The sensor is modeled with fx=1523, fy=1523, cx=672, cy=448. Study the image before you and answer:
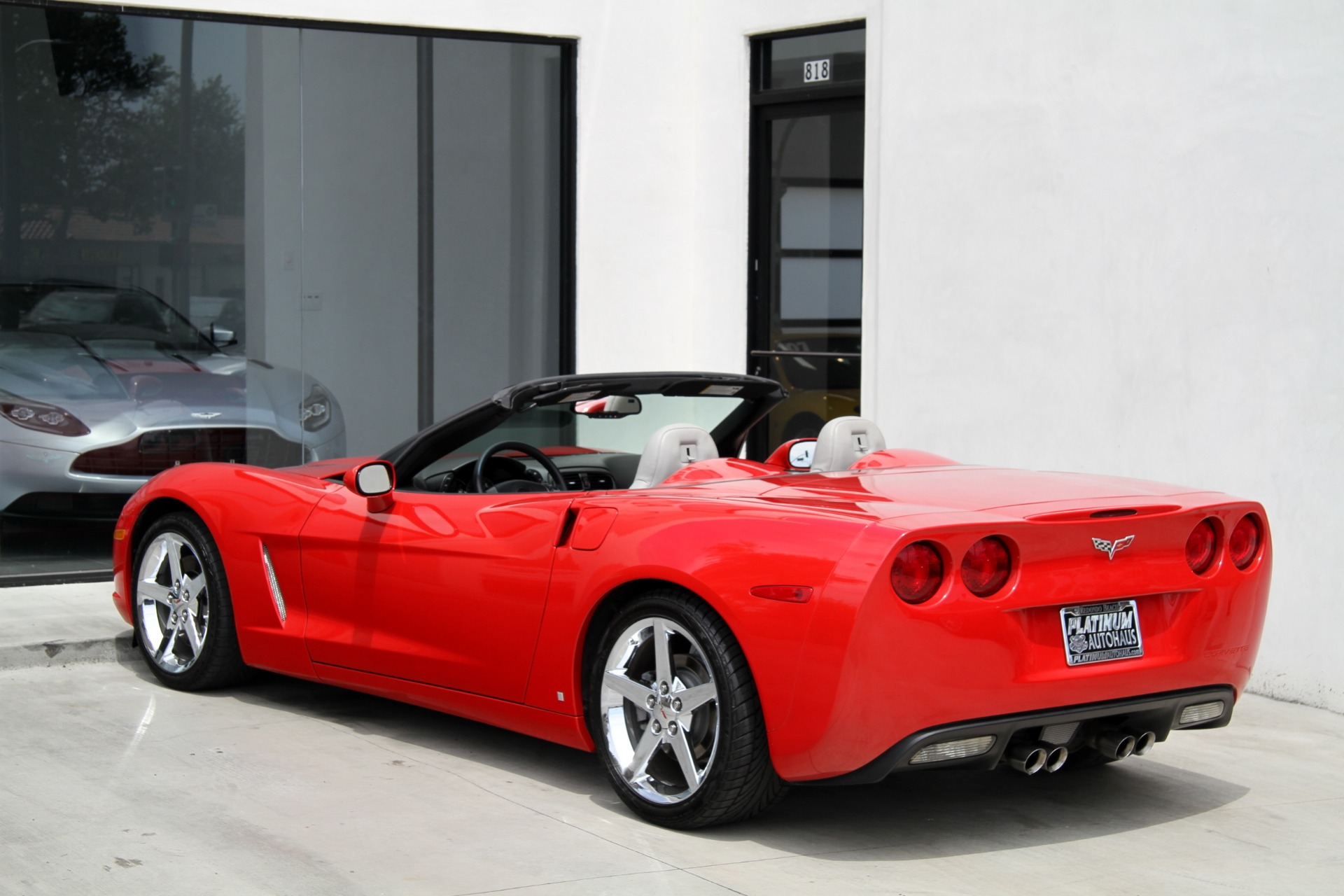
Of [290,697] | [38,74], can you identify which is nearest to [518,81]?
[38,74]

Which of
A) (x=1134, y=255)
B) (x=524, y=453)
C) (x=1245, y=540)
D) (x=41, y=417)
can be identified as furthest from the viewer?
(x=41, y=417)

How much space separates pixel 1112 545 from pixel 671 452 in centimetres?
150

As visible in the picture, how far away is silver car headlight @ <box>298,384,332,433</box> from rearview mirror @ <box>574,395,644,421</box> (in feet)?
15.1

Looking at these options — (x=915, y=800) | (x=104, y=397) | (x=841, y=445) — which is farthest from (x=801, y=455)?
(x=104, y=397)

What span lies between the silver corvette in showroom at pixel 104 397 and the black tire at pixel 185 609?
260 cm

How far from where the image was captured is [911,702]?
3926 millimetres

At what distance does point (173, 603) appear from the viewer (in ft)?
20.2

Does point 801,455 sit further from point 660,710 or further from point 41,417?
point 41,417

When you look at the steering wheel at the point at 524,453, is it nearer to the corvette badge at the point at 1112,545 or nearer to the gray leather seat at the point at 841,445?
the gray leather seat at the point at 841,445

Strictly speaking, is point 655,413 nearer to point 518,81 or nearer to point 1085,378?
point 1085,378

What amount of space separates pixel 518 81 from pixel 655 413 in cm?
537

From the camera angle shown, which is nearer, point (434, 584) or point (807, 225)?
point (434, 584)

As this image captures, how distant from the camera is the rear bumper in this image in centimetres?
396

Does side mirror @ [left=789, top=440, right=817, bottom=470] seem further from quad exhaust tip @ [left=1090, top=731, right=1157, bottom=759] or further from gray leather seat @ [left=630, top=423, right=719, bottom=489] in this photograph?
quad exhaust tip @ [left=1090, top=731, right=1157, bottom=759]
